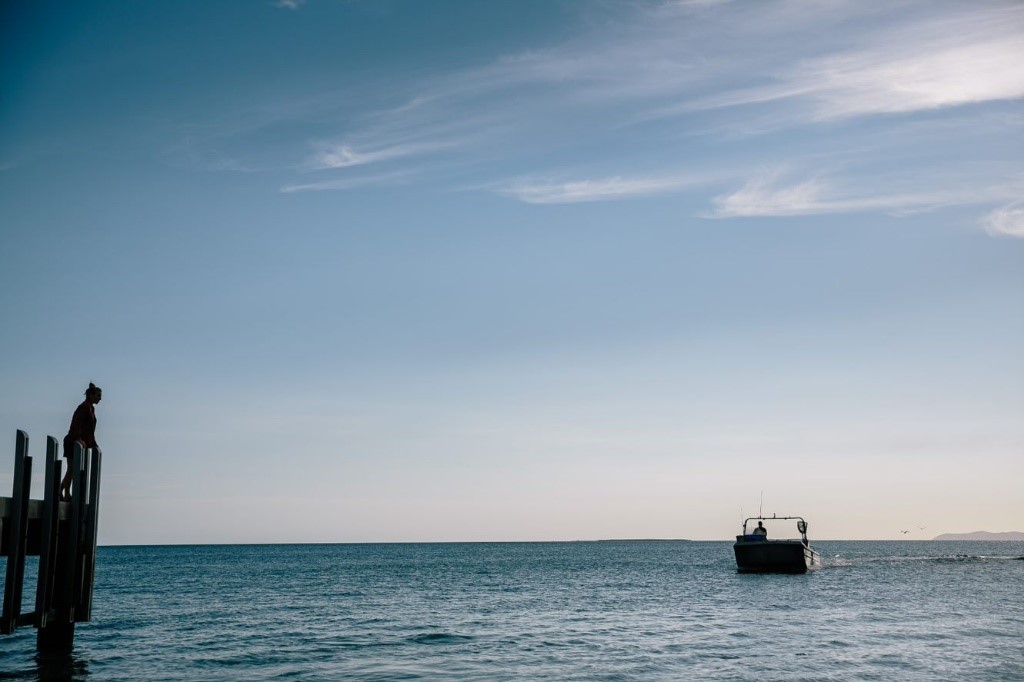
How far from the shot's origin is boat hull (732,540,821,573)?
6869 centimetres

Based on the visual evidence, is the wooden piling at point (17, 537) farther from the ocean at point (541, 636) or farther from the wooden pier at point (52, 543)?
the ocean at point (541, 636)

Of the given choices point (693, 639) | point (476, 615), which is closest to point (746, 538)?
point (476, 615)

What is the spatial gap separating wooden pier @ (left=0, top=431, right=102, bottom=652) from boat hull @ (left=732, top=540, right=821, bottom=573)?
2370 inches

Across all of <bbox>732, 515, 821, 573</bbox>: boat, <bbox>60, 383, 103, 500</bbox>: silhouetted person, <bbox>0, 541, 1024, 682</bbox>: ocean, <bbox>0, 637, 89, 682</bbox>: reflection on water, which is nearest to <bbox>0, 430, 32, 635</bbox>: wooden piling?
<bbox>60, 383, 103, 500</bbox>: silhouetted person

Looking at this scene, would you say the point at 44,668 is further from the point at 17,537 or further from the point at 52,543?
the point at 17,537

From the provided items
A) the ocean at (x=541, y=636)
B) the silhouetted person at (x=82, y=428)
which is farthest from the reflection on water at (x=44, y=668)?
the silhouetted person at (x=82, y=428)

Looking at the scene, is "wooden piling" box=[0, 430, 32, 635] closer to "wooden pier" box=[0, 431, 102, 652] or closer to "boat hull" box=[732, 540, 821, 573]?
"wooden pier" box=[0, 431, 102, 652]

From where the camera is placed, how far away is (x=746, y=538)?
71812 millimetres

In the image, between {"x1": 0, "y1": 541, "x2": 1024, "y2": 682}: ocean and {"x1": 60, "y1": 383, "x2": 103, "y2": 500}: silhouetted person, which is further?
{"x1": 0, "y1": 541, "x2": 1024, "y2": 682}: ocean

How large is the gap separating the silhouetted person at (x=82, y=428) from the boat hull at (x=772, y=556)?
6118cm

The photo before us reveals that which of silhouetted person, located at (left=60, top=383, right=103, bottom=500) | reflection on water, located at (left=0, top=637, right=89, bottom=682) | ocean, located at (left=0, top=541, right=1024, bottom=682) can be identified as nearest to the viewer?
silhouetted person, located at (left=60, top=383, right=103, bottom=500)

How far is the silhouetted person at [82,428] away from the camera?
16.6m

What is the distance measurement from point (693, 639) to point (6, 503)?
2208cm

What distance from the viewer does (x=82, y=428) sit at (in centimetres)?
1698
